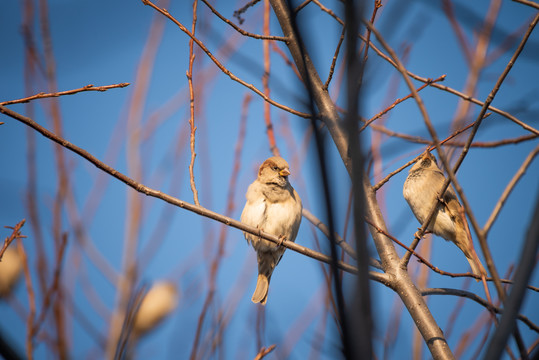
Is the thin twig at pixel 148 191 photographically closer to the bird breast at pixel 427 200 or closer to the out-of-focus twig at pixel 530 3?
the out-of-focus twig at pixel 530 3

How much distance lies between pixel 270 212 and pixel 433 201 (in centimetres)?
155

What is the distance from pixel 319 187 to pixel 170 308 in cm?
430

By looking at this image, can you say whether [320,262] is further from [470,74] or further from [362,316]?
[470,74]

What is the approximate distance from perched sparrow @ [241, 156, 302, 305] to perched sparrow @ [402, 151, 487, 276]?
126 cm

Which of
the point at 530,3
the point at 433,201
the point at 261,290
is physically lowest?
the point at 261,290

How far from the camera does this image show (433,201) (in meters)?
4.08

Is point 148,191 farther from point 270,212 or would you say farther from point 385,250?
point 270,212

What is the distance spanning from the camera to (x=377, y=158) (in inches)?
115

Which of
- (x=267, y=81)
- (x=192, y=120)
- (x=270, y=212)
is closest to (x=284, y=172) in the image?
(x=270, y=212)

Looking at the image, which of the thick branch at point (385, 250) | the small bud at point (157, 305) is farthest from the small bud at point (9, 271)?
the thick branch at point (385, 250)

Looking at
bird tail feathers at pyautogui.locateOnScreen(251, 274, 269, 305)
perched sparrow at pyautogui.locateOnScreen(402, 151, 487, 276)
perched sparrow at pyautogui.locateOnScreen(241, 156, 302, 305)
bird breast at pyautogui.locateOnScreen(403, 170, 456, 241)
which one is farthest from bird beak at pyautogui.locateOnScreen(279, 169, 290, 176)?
bird breast at pyautogui.locateOnScreen(403, 170, 456, 241)

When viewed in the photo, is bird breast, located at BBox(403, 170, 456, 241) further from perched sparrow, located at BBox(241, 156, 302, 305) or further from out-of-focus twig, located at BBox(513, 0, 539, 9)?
out-of-focus twig, located at BBox(513, 0, 539, 9)

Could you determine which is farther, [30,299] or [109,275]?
[109,275]

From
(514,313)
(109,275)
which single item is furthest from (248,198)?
(514,313)
